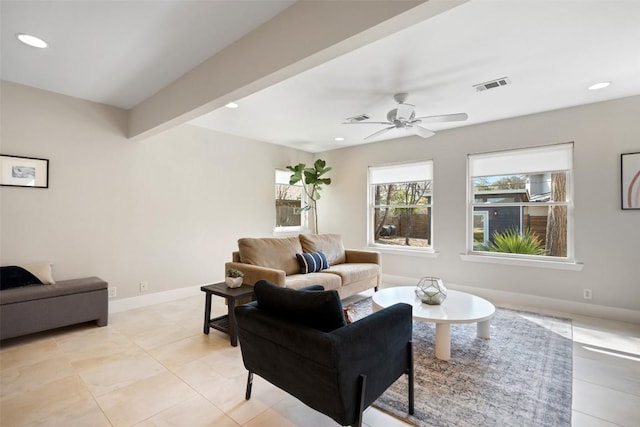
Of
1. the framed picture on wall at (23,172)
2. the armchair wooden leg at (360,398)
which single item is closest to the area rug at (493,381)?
the armchair wooden leg at (360,398)

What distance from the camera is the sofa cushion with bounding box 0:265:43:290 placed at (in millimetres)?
2866

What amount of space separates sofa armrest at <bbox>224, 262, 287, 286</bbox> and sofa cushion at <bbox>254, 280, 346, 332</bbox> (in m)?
1.38

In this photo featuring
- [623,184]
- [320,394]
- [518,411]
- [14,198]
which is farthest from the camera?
[623,184]

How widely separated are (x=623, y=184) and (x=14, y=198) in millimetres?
6628

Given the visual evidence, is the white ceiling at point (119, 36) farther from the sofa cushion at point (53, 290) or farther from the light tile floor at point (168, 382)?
the light tile floor at point (168, 382)

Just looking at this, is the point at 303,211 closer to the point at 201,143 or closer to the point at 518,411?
the point at 201,143

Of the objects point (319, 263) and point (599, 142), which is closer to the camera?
point (599, 142)

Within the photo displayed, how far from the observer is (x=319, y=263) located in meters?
4.08

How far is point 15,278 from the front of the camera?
2926 mm

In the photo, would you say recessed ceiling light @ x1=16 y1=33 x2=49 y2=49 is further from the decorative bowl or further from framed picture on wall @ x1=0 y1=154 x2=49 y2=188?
the decorative bowl

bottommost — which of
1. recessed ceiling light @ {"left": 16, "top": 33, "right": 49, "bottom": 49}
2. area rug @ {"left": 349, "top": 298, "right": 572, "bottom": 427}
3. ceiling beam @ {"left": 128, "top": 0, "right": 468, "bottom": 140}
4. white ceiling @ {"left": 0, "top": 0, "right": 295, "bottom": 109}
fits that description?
area rug @ {"left": 349, "top": 298, "right": 572, "bottom": 427}

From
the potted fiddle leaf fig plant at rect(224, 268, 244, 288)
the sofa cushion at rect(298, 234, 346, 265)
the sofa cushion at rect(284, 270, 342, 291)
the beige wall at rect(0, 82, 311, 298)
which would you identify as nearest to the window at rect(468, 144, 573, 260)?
the sofa cushion at rect(298, 234, 346, 265)

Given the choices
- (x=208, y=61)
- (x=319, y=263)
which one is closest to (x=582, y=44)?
(x=208, y=61)

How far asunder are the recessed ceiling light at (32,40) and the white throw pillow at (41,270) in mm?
2108
